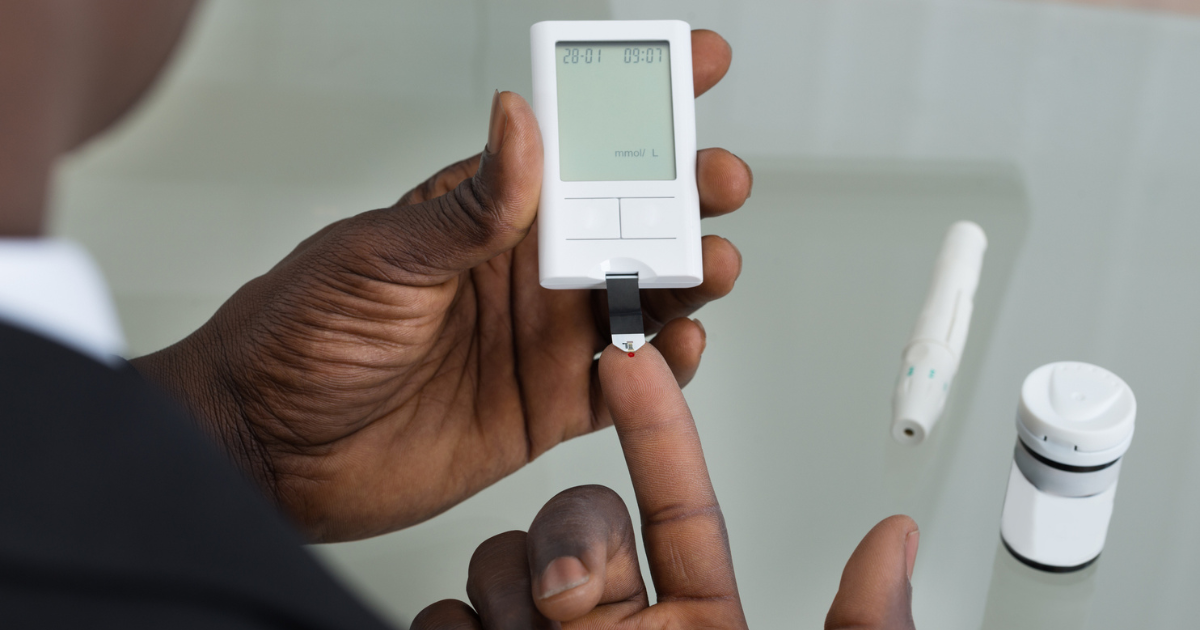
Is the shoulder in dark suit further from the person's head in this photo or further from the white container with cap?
the white container with cap

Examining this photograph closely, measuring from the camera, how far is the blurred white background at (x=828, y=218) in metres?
0.79

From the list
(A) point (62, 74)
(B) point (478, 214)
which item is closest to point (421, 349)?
(B) point (478, 214)

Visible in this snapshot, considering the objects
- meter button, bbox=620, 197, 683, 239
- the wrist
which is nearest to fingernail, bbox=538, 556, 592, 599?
meter button, bbox=620, 197, 683, 239

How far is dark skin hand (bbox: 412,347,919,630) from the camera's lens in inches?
19.5

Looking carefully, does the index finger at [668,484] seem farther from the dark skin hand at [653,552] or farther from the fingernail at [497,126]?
the fingernail at [497,126]

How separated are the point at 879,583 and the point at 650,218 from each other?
30 centimetres

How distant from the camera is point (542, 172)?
1.98ft

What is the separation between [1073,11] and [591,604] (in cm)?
113

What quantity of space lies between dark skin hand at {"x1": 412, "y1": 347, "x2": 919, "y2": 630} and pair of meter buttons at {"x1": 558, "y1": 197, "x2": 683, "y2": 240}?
11cm

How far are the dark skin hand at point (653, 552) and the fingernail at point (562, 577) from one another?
10mm

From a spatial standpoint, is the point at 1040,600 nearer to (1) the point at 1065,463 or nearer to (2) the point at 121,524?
(1) the point at 1065,463

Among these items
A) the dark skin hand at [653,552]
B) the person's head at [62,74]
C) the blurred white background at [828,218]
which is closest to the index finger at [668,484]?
the dark skin hand at [653,552]

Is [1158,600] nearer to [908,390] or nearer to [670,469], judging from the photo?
[908,390]

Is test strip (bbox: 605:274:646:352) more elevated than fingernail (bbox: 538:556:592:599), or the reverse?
test strip (bbox: 605:274:646:352)
